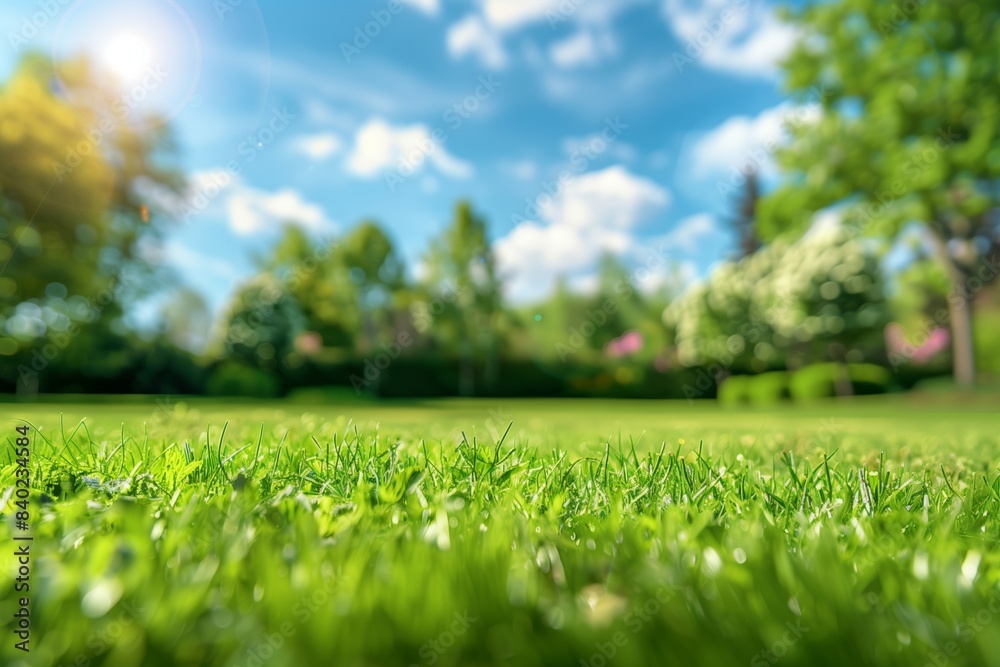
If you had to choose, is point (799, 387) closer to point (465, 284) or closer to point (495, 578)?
point (465, 284)

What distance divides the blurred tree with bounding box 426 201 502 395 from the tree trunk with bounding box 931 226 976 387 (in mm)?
16925

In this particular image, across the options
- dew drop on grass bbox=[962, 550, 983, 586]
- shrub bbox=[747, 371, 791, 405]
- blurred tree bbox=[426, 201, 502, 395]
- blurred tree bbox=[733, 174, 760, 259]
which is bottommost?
dew drop on grass bbox=[962, 550, 983, 586]

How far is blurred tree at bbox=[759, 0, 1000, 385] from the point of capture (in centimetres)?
1873

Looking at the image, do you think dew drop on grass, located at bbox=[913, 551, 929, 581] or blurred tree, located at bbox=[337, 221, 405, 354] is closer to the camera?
dew drop on grass, located at bbox=[913, 551, 929, 581]

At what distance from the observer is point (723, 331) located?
28.2 meters

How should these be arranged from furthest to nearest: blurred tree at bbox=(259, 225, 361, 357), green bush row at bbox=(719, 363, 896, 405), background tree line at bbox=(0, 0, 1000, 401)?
blurred tree at bbox=(259, 225, 361, 357)
green bush row at bbox=(719, 363, 896, 405)
background tree line at bbox=(0, 0, 1000, 401)

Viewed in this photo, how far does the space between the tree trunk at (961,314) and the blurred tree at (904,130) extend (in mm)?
40

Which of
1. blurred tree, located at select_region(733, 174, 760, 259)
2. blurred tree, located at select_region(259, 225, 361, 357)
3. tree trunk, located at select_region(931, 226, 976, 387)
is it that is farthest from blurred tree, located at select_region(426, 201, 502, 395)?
blurred tree, located at select_region(733, 174, 760, 259)

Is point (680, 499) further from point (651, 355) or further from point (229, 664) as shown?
point (651, 355)

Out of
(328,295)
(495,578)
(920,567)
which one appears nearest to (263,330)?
(328,295)

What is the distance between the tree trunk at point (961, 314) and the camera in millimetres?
19531

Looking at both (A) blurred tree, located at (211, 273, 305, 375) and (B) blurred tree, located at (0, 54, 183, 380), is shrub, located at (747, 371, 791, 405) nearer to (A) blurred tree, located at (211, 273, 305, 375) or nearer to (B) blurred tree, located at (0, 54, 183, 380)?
(A) blurred tree, located at (211, 273, 305, 375)

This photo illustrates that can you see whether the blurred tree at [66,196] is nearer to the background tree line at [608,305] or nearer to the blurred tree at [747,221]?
the background tree line at [608,305]

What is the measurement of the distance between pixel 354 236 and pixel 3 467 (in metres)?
30.4
